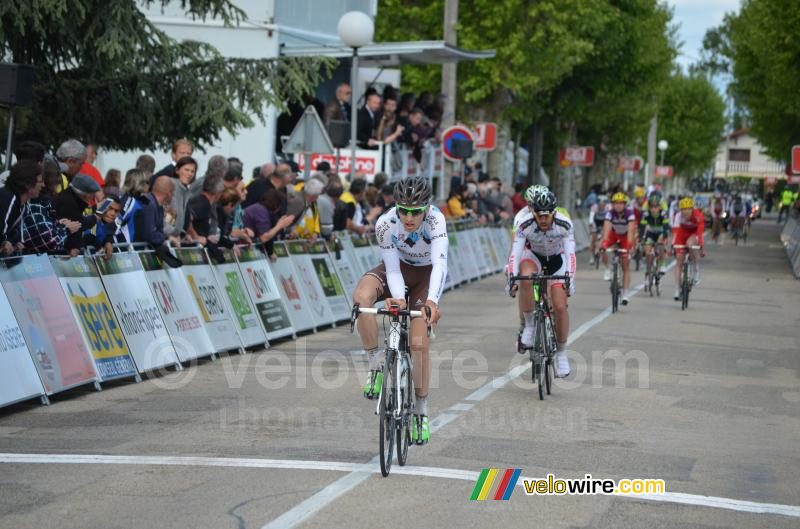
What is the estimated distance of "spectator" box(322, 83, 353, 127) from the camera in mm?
25734

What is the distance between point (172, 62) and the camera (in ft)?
61.7

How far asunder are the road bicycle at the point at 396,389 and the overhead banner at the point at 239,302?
6865 mm

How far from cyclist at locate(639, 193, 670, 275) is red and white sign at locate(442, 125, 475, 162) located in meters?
4.23

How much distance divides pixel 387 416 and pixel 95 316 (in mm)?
5018

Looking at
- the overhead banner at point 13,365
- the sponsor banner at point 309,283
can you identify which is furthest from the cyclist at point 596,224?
the overhead banner at point 13,365

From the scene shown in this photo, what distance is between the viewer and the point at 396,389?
918cm

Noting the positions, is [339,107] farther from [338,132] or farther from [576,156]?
[576,156]

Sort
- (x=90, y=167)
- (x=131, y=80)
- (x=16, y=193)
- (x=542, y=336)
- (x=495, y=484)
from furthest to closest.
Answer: (x=131, y=80), (x=90, y=167), (x=542, y=336), (x=16, y=193), (x=495, y=484)

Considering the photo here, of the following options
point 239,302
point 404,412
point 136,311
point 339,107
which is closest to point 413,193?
point 404,412

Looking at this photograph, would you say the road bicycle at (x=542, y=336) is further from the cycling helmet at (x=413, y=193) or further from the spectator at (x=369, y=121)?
the spectator at (x=369, y=121)

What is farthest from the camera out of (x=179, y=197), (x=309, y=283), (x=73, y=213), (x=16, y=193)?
(x=309, y=283)

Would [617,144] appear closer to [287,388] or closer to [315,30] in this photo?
[315,30]

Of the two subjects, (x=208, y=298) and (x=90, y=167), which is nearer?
(x=208, y=298)

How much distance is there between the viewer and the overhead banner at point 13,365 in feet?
37.6
